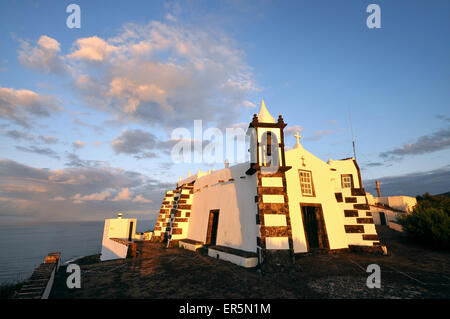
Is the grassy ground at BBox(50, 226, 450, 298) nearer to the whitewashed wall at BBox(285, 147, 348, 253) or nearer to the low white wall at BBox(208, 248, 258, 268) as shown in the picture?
the low white wall at BBox(208, 248, 258, 268)

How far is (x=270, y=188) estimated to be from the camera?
9438mm

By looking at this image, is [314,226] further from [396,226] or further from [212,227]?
[396,226]

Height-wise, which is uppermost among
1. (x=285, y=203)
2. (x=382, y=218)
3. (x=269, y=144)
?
(x=269, y=144)

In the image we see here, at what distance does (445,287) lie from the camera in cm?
588

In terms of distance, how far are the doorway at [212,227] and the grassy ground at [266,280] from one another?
3830 millimetres

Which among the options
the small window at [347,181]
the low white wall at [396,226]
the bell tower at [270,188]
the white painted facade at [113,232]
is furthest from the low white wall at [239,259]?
the low white wall at [396,226]

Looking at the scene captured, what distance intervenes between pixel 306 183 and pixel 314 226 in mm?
2508

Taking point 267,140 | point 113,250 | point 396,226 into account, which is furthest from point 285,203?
point 396,226

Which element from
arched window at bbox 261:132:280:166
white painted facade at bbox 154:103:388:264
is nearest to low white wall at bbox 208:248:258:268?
white painted facade at bbox 154:103:388:264

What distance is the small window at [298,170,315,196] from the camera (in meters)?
11.6

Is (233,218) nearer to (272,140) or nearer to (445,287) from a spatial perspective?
(272,140)

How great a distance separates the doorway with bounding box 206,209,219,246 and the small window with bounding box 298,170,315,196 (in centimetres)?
584

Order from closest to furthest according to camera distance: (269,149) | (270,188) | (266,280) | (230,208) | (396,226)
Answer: (266,280) < (270,188) < (269,149) < (230,208) < (396,226)

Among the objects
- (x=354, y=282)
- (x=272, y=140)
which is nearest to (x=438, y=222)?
(x=354, y=282)
